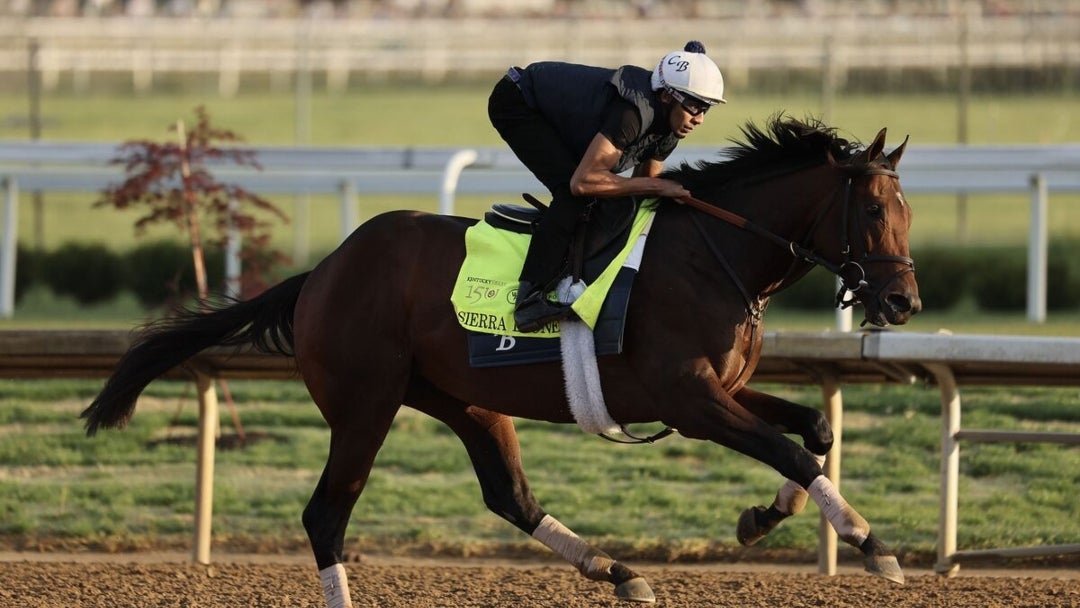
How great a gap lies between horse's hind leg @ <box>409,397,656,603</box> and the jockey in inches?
24.8

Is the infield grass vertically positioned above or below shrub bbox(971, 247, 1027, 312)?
below

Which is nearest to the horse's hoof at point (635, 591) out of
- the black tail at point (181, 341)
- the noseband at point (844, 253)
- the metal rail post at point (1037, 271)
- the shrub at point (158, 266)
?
the noseband at point (844, 253)

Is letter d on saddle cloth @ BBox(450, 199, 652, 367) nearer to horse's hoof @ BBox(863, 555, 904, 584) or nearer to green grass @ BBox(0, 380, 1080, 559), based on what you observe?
horse's hoof @ BBox(863, 555, 904, 584)

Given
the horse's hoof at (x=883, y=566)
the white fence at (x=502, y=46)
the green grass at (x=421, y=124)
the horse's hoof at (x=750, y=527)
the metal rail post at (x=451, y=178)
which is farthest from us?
the white fence at (x=502, y=46)

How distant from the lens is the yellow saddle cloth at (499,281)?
514cm

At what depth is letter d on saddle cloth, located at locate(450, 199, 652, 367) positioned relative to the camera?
5.13 meters

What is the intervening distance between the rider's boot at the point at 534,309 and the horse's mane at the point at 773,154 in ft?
1.90

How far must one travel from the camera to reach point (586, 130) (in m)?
5.36

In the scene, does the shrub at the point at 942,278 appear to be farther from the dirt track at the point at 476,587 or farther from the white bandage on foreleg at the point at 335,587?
the white bandage on foreleg at the point at 335,587

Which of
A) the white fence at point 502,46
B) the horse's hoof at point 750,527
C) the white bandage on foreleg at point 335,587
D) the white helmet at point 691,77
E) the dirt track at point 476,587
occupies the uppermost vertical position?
the white fence at point 502,46

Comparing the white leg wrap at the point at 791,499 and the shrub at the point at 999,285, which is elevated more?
the shrub at the point at 999,285

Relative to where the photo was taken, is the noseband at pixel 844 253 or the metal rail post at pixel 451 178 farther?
the metal rail post at pixel 451 178

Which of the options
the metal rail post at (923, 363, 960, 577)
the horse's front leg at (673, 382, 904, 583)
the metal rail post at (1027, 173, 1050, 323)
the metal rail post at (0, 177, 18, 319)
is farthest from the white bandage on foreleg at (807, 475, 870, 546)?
the metal rail post at (0, 177, 18, 319)

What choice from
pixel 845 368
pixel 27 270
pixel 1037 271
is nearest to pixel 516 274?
pixel 845 368
